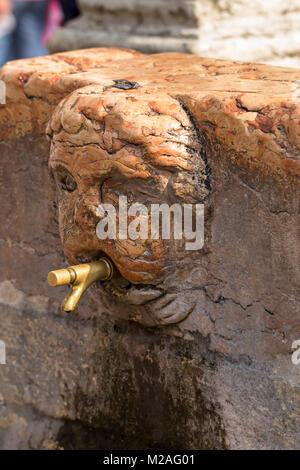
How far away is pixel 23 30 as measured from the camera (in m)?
3.59

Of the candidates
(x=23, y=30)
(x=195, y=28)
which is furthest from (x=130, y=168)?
(x=23, y=30)

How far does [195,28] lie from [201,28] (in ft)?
0.06

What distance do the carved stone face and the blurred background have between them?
663 mm

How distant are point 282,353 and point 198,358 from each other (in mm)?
207

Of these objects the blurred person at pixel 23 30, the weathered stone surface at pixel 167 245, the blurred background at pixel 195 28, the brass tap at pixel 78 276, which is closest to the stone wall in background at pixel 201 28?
the blurred background at pixel 195 28

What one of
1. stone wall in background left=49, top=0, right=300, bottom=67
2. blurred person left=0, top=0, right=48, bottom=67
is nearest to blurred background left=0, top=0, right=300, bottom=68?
stone wall in background left=49, top=0, right=300, bottom=67

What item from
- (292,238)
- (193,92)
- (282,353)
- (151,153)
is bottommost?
(282,353)

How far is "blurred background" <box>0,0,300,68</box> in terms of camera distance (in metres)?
2.12

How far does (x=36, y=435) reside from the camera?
1972 mm

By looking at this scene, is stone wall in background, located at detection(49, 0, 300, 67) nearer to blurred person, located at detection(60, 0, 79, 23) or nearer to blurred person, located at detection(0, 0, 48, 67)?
blurred person, located at detection(60, 0, 79, 23)

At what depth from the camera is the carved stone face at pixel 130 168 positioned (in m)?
1.46
